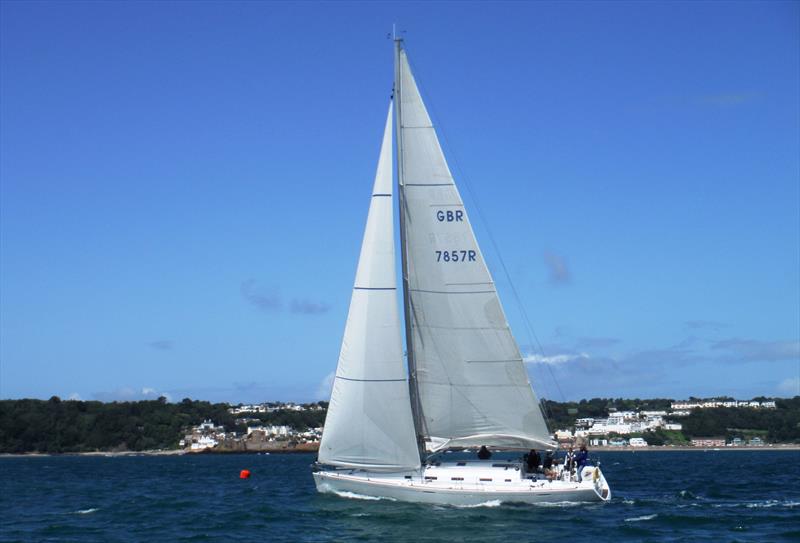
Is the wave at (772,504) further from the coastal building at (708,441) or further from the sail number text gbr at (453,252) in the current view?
the coastal building at (708,441)

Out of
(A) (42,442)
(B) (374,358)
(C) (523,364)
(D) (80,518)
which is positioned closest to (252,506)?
(D) (80,518)

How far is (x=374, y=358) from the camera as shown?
32344mm

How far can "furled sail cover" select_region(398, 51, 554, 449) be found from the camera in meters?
32.4

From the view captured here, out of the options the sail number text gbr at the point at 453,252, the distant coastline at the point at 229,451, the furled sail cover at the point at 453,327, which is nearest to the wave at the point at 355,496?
the furled sail cover at the point at 453,327

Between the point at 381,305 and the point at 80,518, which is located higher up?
the point at 381,305

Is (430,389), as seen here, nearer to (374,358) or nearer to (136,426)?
(374,358)

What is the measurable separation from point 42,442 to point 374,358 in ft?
432

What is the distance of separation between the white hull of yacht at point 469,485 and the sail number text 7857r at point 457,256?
255 inches

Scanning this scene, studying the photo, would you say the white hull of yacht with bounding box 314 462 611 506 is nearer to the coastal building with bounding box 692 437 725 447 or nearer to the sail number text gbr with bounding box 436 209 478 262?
the sail number text gbr with bounding box 436 209 478 262

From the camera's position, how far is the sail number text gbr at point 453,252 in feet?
107

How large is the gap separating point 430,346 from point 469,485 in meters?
4.58

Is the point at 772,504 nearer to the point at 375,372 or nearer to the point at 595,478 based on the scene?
the point at 595,478

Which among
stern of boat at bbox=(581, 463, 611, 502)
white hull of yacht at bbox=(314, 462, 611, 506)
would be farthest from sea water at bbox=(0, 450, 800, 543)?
stern of boat at bbox=(581, 463, 611, 502)

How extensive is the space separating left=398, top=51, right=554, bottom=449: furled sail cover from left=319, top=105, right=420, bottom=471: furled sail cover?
73 cm
